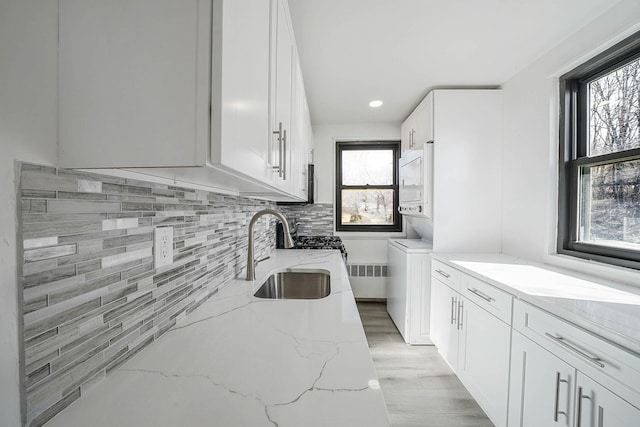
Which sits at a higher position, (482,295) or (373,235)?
(373,235)

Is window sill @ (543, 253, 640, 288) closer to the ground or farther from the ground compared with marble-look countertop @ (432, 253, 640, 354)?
farther from the ground

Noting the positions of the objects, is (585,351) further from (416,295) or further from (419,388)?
(416,295)

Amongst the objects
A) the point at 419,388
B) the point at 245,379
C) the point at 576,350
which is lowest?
the point at 419,388

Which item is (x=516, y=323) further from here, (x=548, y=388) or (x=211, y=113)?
(x=211, y=113)

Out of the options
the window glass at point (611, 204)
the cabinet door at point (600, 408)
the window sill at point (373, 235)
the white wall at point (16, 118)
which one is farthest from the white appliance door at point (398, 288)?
the white wall at point (16, 118)

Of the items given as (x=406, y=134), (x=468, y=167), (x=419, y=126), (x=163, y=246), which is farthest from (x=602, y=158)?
(x=163, y=246)

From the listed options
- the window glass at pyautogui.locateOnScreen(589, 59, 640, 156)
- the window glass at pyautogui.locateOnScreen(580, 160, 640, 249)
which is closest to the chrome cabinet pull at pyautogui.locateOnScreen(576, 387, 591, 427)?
the window glass at pyautogui.locateOnScreen(580, 160, 640, 249)

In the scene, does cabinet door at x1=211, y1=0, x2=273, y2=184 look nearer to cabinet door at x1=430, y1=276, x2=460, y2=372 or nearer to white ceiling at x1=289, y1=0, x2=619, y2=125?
white ceiling at x1=289, y1=0, x2=619, y2=125

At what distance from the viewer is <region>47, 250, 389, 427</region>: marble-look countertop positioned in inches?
19.0

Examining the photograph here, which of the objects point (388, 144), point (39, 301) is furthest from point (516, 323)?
point (388, 144)

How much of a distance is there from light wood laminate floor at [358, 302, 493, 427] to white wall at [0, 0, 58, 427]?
1818 mm

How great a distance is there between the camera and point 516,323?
1366 millimetres

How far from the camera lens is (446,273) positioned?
2.18m

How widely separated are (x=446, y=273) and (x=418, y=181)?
907mm
